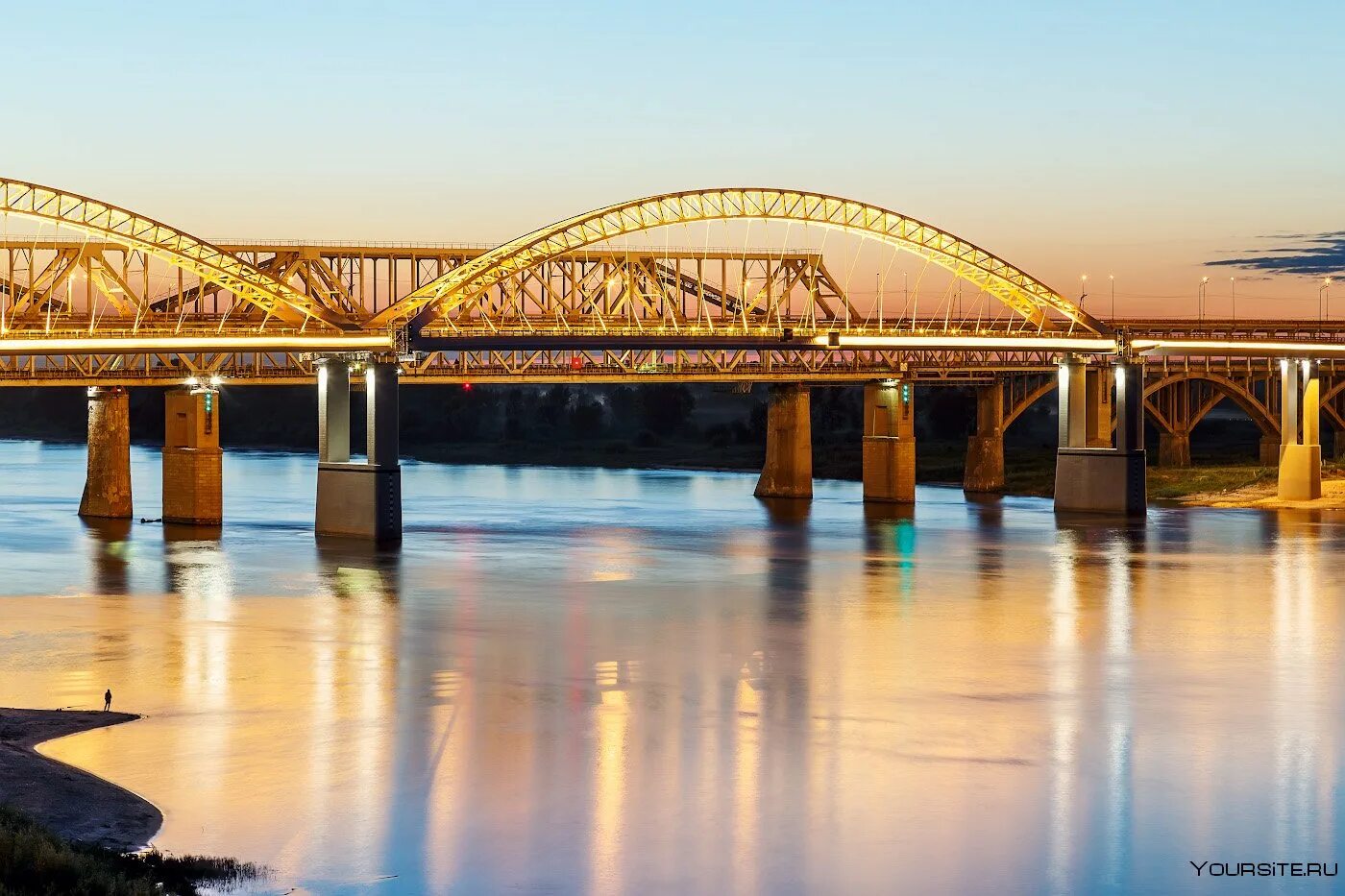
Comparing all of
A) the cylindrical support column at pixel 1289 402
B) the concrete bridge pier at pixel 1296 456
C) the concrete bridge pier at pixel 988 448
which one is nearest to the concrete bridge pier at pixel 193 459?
the concrete bridge pier at pixel 1296 456

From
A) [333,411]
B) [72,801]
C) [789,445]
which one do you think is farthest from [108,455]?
[72,801]

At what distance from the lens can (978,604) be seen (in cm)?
5144

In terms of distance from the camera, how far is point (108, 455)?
91125mm

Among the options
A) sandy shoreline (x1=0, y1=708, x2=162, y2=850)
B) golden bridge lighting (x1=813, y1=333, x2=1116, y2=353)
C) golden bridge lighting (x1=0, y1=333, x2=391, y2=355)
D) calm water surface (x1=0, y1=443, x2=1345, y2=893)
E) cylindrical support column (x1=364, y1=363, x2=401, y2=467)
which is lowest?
calm water surface (x1=0, y1=443, x2=1345, y2=893)

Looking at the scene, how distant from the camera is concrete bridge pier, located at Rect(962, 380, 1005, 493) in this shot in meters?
121

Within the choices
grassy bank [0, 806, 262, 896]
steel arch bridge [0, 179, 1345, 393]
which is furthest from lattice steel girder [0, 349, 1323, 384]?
grassy bank [0, 806, 262, 896]

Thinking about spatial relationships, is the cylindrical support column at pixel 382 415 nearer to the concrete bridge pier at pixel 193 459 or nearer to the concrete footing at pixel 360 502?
the concrete footing at pixel 360 502

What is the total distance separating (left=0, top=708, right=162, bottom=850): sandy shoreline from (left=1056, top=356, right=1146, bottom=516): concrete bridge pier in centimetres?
7064

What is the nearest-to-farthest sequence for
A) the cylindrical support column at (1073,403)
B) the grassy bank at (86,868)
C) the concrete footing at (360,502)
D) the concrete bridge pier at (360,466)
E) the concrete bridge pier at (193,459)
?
the grassy bank at (86,868), the concrete bridge pier at (360,466), the concrete footing at (360,502), the concrete bridge pier at (193,459), the cylindrical support column at (1073,403)

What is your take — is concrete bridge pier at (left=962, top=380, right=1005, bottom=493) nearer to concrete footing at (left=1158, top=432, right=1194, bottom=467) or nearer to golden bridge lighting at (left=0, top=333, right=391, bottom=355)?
concrete footing at (left=1158, top=432, right=1194, bottom=467)

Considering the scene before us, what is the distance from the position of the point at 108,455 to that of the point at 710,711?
2600 inches

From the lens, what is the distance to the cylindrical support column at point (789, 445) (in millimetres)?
115000

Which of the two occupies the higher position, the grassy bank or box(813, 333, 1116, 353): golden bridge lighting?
box(813, 333, 1116, 353): golden bridge lighting

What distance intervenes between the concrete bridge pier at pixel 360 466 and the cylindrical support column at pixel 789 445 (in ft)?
144
